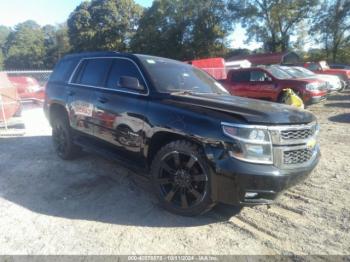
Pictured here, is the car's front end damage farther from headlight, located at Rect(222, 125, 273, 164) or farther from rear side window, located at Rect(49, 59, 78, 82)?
rear side window, located at Rect(49, 59, 78, 82)

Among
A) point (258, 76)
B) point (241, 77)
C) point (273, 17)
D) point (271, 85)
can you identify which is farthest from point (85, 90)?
point (273, 17)

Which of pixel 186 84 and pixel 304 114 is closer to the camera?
pixel 304 114

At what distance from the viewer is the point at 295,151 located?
11.2 ft

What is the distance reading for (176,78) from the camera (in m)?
4.57

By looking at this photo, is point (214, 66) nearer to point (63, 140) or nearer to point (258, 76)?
point (258, 76)

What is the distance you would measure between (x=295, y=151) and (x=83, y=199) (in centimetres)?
275

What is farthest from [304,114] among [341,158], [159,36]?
[159,36]

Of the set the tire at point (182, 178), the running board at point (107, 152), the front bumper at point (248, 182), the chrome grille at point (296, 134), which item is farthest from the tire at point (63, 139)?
the chrome grille at point (296, 134)

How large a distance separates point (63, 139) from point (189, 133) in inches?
129

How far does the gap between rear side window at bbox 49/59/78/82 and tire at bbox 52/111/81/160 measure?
705 millimetres

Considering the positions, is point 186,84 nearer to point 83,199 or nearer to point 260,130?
point 260,130

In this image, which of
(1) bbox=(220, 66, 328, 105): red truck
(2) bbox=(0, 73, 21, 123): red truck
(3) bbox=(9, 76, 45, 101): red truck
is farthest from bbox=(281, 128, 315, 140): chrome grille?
(3) bbox=(9, 76, 45, 101): red truck

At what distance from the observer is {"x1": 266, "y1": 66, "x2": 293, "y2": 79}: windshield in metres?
11.8

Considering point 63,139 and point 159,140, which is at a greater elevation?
point 159,140
